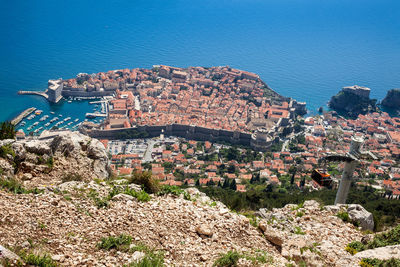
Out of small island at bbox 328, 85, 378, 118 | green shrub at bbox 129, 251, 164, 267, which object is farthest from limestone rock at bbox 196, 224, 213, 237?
small island at bbox 328, 85, 378, 118

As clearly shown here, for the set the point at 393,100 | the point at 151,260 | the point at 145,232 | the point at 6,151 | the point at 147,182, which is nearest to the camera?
the point at 151,260

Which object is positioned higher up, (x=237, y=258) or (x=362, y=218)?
(x=362, y=218)

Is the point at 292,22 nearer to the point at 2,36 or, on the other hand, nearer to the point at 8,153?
the point at 2,36

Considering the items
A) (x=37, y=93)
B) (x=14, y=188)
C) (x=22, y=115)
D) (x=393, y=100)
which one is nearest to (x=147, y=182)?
(x=14, y=188)

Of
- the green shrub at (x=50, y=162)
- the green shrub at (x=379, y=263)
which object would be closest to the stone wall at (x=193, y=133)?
the green shrub at (x=50, y=162)

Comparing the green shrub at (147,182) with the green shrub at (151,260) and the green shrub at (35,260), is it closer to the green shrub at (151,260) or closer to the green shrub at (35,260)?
the green shrub at (151,260)

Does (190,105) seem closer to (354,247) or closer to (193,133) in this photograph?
(193,133)
